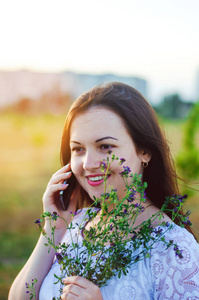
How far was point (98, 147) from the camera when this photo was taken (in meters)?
1.91

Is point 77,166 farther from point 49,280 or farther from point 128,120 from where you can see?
point 49,280

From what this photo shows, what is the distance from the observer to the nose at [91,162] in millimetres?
1871

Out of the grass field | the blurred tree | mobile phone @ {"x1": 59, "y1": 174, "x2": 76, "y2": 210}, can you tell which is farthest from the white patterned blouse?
the blurred tree

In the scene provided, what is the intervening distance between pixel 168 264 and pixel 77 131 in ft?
2.45

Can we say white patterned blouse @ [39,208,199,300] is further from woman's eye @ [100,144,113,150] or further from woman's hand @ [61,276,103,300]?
woman's eye @ [100,144,113,150]

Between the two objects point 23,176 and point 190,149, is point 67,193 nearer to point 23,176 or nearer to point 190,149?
point 190,149

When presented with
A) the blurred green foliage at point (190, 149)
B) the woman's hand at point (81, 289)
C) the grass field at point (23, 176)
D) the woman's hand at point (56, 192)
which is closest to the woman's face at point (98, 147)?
the woman's hand at point (56, 192)

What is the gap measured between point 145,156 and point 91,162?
0.34m

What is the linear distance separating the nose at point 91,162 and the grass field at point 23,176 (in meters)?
4.45

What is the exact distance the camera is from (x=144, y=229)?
5.38 ft

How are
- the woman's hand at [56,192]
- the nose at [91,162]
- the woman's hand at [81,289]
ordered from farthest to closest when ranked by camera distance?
the woman's hand at [56,192] → the nose at [91,162] → the woman's hand at [81,289]

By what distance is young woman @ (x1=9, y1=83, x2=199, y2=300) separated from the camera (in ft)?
5.59

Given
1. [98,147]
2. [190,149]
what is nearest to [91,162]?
[98,147]

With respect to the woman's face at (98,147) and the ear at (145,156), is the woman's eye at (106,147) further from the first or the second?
the ear at (145,156)
